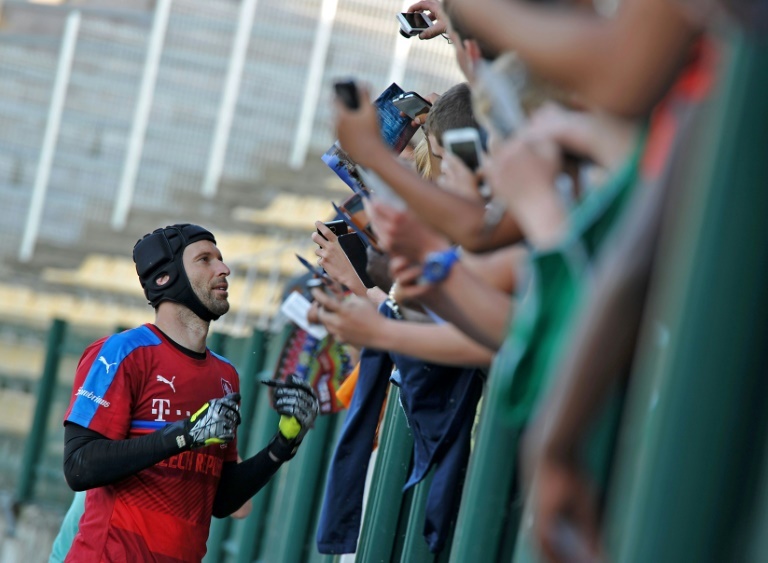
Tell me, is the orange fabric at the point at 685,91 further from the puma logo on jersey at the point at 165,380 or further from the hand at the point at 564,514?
the puma logo on jersey at the point at 165,380

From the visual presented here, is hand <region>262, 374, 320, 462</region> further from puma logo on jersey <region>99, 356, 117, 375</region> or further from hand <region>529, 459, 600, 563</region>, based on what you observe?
hand <region>529, 459, 600, 563</region>

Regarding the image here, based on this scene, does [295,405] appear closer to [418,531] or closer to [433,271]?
[418,531]

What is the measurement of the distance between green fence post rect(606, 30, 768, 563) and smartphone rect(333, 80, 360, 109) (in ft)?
3.25

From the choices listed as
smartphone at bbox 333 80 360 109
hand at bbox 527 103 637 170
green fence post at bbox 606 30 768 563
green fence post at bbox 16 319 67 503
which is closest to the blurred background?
green fence post at bbox 16 319 67 503

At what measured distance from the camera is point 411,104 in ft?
14.9

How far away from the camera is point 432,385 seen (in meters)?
3.86

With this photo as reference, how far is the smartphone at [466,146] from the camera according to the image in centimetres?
288

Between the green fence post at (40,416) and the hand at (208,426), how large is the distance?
363 inches

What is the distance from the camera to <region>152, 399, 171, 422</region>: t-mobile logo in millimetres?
5145

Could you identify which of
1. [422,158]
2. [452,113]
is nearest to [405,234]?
[452,113]

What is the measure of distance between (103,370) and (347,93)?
256cm

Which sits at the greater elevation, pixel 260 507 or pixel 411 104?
pixel 411 104

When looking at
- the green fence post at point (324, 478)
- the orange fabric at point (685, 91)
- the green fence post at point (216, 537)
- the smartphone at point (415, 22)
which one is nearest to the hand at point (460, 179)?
the orange fabric at point (685, 91)

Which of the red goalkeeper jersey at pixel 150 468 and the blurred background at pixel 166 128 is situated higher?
the blurred background at pixel 166 128
